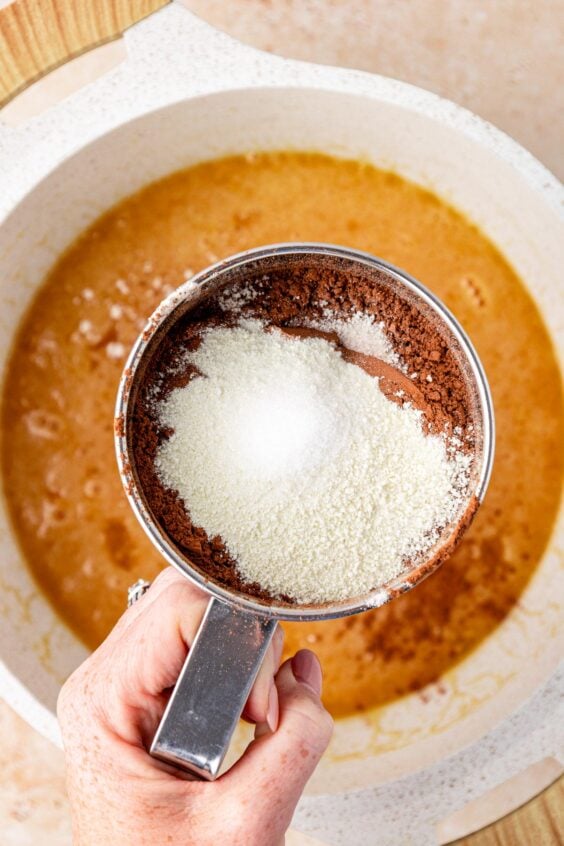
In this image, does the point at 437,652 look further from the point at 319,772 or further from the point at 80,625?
the point at 80,625

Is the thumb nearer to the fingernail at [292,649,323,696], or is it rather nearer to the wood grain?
the fingernail at [292,649,323,696]

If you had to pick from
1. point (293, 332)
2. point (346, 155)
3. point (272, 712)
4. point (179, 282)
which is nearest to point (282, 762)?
point (272, 712)

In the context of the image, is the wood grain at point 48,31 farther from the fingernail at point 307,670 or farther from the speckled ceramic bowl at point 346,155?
the fingernail at point 307,670

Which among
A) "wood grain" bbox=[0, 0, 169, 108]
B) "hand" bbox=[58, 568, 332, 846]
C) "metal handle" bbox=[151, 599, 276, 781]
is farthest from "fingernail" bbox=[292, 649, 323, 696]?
"wood grain" bbox=[0, 0, 169, 108]

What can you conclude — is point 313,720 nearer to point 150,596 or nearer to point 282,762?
point 282,762

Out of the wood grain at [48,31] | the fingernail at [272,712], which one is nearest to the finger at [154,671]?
the fingernail at [272,712]
